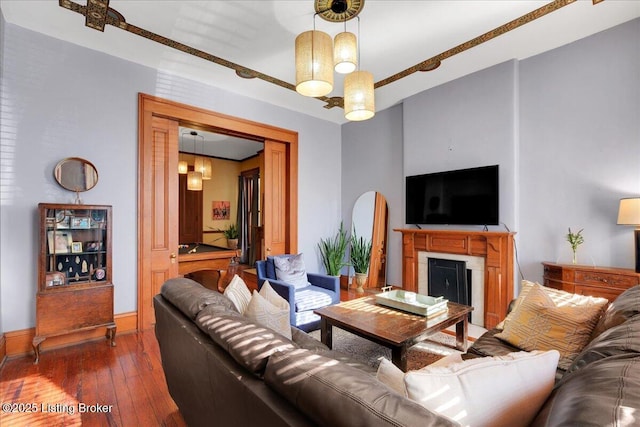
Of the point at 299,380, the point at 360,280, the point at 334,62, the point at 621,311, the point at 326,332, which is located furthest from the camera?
the point at 360,280

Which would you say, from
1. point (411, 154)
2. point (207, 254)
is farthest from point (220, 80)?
point (411, 154)

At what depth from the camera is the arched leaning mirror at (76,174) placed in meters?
2.92

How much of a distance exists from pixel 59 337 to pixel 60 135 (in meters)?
1.99

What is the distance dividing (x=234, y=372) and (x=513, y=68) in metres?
4.20

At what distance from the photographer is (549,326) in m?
1.80

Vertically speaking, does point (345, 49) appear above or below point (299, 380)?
above

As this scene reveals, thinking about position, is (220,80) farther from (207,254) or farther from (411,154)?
(411,154)

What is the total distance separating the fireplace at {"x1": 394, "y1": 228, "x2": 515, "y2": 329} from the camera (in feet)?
11.4

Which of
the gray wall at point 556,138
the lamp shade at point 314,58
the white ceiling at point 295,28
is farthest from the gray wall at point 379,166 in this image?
the lamp shade at point 314,58

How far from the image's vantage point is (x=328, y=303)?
328 centimetres

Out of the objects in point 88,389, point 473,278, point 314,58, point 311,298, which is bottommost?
point 88,389

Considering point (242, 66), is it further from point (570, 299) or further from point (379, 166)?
point (570, 299)

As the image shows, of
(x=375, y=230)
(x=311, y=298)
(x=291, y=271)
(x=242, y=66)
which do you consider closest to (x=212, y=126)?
(x=242, y=66)

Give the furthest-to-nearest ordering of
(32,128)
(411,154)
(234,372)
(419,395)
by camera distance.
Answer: (411,154) < (32,128) < (234,372) < (419,395)
